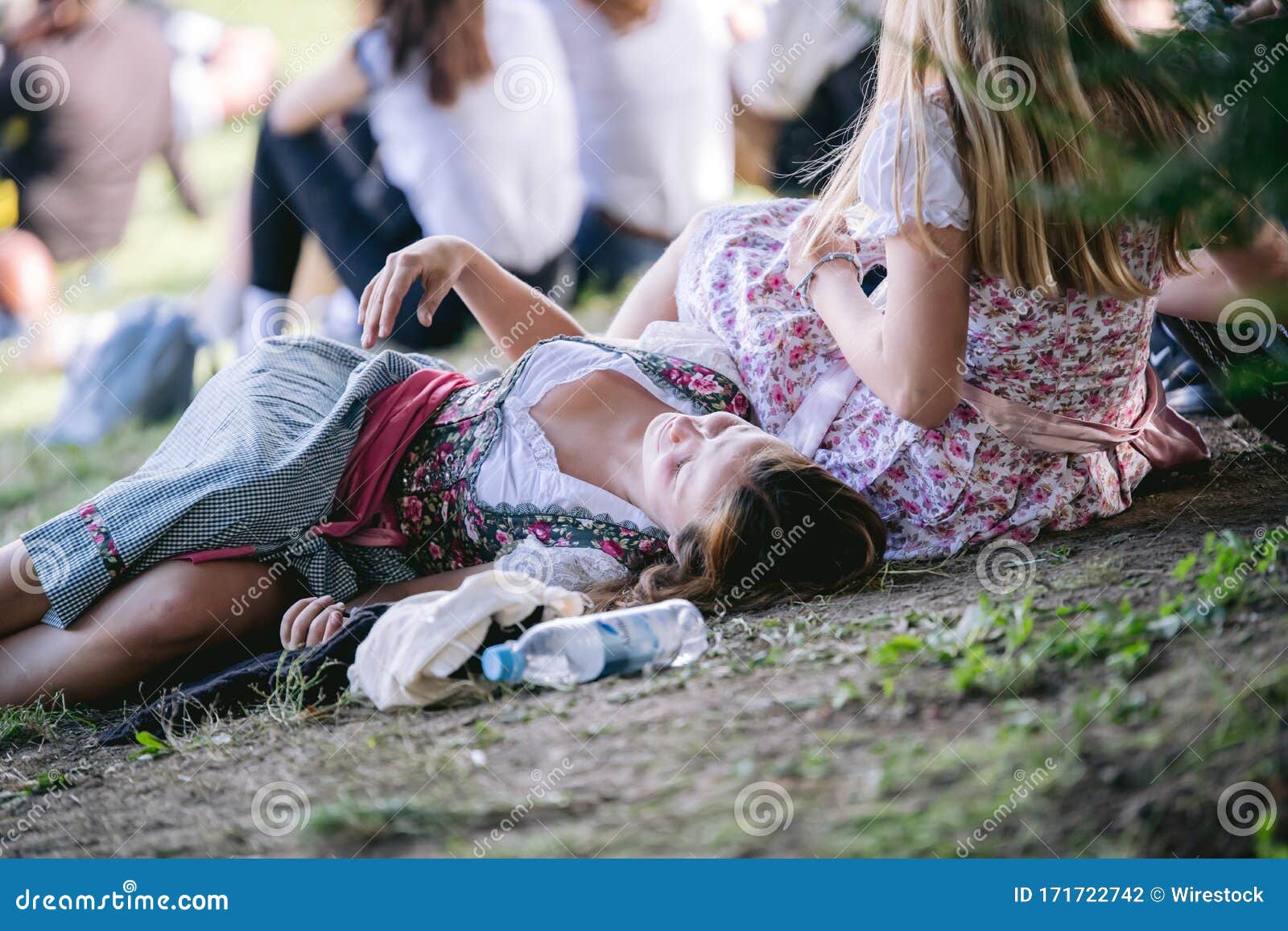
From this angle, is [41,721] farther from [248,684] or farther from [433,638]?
[433,638]

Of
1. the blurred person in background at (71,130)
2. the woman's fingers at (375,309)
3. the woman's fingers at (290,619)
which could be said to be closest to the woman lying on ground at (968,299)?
the woman's fingers at (375,309)

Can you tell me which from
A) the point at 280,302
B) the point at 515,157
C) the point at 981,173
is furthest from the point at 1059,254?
the point at 280,302

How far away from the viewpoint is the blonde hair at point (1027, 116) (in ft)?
4.96

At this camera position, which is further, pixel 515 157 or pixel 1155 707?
pixel 515 157

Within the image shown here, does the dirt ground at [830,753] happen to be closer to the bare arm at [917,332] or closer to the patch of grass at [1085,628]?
the patch of grass at [1085,628]

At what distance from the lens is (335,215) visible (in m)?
4.10

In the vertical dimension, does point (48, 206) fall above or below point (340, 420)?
above

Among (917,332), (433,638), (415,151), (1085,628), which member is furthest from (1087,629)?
(415,151)

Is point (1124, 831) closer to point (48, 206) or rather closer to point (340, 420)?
point (340, 420)

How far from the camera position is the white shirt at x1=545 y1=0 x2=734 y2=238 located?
419 centimetres

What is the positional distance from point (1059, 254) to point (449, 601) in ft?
3.40

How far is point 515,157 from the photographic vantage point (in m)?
4.10

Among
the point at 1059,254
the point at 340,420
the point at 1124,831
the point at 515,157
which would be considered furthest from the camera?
the point at 515,157

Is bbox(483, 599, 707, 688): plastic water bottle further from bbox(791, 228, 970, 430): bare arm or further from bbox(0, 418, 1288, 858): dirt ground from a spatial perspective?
bbox(791, 228, 970, 430): bare arm
